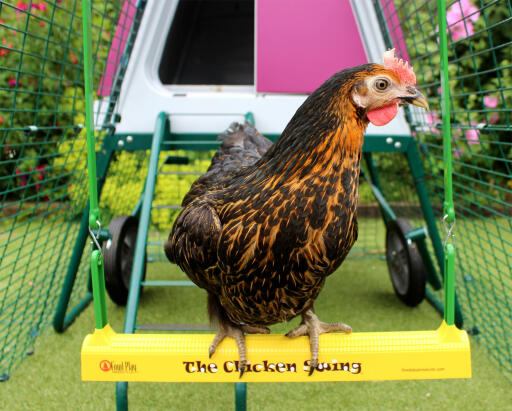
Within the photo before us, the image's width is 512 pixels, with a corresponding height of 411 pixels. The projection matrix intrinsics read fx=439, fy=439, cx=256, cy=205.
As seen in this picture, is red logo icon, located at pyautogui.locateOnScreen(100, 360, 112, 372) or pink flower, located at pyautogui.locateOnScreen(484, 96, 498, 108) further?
pink flower, located at pyautogui.locateOnScreen(484, 96, 498, 108)

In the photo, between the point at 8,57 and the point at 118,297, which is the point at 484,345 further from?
the point at 8,57

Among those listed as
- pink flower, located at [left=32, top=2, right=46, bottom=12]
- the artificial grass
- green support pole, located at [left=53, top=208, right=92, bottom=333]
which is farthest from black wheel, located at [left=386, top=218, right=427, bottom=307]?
pink flower, located at [left=32, top=2, right=46, bottom=12]

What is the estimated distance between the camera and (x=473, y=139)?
229 centimetres

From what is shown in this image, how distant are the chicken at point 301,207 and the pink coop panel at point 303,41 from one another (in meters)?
1.14

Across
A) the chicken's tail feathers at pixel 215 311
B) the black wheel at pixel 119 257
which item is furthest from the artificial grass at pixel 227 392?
the chicken's tail feathers at pixel 215 311

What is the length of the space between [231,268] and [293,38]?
149 centimetres

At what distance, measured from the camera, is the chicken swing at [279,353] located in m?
0.98

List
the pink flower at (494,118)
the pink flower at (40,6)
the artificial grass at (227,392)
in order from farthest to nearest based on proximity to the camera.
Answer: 1. the pink flower at (494,118)
2. the pink flower at (40,6)
3. the artificial grass at (227,392)

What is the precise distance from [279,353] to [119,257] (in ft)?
4.86

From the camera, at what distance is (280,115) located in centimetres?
221

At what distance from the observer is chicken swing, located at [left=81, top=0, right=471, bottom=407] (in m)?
0.98

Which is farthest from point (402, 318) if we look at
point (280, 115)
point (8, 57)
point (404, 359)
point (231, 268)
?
point (8, 57)

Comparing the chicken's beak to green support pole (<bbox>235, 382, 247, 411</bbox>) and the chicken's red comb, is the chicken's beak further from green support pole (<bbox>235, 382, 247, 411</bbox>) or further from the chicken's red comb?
green support pole (<bbox>235, 382, 247, 411</bbox>)

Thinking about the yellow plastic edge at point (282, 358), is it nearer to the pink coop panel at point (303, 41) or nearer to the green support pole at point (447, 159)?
the green support pole at point (447, 159)
